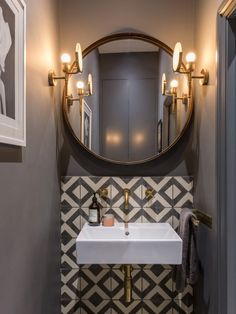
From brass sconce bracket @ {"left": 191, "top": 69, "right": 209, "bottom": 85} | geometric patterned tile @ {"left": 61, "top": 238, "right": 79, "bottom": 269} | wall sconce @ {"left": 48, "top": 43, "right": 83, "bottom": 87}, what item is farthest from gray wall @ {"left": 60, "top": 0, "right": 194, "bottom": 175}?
geometric patterned tile @ {"left": 61, "top": 238, "right": 79, "bottom": 269}

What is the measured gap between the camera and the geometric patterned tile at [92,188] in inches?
78.6

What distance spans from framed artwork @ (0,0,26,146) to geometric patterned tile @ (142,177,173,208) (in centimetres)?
102

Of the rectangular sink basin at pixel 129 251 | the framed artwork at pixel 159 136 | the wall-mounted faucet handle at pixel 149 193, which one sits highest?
the framed artwork at pixel 159 136

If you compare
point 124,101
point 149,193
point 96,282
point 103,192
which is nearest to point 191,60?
point 124,101

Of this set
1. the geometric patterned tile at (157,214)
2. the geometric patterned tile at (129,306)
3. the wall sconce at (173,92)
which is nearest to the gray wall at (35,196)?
the geometric patterned tile at (129,306)

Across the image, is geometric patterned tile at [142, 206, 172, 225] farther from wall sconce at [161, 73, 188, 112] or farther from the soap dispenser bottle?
wall sconce at [161, 73, 188, 112]

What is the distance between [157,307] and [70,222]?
2.77 feet

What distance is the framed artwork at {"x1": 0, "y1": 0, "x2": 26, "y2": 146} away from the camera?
Result: 1041 millimetres

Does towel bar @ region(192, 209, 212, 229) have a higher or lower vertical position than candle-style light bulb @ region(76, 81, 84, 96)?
lower

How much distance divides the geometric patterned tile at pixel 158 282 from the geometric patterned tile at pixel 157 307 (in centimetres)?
2

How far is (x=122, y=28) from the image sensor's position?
2.04m

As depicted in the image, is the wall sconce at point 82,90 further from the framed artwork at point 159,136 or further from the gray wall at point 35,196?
the framed artwork at point 159,136

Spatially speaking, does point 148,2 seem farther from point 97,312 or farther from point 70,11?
point 97,312

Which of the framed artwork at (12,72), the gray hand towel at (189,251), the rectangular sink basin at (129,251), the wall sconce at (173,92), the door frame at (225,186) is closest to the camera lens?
the framed artwork at (12,72)
